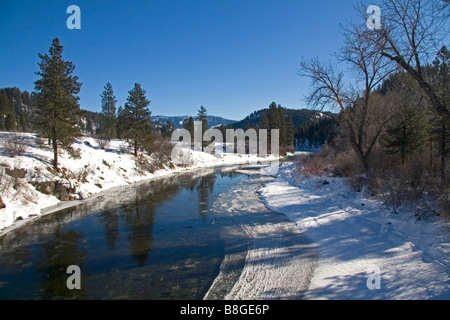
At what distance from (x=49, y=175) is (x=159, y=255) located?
1323 centimetres

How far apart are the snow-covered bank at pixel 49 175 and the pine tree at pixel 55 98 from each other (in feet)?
5.82

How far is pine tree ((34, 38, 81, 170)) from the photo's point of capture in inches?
644

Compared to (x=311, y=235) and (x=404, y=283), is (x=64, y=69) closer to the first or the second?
(x=311, y=235)

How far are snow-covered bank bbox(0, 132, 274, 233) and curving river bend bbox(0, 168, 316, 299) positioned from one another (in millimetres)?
1689

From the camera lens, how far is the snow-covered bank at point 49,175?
12008 millimetres

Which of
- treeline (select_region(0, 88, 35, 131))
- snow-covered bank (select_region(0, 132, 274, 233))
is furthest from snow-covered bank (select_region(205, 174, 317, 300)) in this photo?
treeline (select_region(0, 88, 35, 131))

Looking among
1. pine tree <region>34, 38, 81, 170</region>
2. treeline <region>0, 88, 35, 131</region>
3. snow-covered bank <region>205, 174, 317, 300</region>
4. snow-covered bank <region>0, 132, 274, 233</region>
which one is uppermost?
treeline <region>0, 88, 35, 131</region>

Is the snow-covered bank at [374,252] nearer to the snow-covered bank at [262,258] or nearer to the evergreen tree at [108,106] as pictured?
the snow-covered bank at [262,258]

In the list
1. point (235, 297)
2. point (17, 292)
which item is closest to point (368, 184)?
point (235, 297)

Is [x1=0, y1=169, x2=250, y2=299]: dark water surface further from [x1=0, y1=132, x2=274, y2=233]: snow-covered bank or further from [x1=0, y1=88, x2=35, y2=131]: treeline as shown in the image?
[x1=0, y1=88, x2=35, y2=131]: treeline

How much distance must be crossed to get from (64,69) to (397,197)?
2179 centimetres

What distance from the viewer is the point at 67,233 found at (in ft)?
31.1

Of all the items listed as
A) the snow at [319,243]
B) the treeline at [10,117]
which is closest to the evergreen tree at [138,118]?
the treeline at [10,117]

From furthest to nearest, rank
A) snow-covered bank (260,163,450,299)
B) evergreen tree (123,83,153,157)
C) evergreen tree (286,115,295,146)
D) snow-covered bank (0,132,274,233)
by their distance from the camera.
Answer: evergreen tree (286,115,295,146) < evergreen tree (123,83,153,157) < snow-covered bank (0,132,274,233) < snow-covered bank (260,163,450,299)
